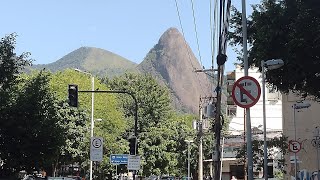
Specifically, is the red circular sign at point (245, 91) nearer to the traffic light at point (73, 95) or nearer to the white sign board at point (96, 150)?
the white sign board at point (96, 150)

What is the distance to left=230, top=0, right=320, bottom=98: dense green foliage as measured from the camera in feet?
51.6

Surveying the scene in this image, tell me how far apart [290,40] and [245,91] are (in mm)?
5967

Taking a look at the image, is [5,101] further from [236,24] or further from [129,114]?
[129,114]

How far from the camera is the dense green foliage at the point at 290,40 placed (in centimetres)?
1572

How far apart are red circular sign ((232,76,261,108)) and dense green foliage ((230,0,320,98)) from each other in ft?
17.1

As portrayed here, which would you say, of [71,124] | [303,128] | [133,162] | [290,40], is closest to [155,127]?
[71,124]

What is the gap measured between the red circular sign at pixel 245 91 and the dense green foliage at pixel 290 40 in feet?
17.1

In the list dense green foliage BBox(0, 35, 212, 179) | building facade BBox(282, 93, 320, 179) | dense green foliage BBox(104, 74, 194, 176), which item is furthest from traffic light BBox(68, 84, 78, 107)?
dense green foliage BBox(104, 74, 194, 176)

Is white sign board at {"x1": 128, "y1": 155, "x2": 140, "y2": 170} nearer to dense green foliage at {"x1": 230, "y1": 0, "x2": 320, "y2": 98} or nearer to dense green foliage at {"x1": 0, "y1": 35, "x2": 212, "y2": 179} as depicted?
dense green foliage at {"x1": 0, "y1": 35, "x2": 212, "y2": 179}

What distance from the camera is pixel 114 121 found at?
5544 centimetres

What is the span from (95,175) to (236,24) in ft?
102

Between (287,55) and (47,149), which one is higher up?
(287,55)

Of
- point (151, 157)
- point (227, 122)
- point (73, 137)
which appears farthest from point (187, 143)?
point (73, 137)

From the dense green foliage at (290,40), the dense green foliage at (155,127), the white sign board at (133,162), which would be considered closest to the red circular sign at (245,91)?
the dense green foliage at (290,40)
